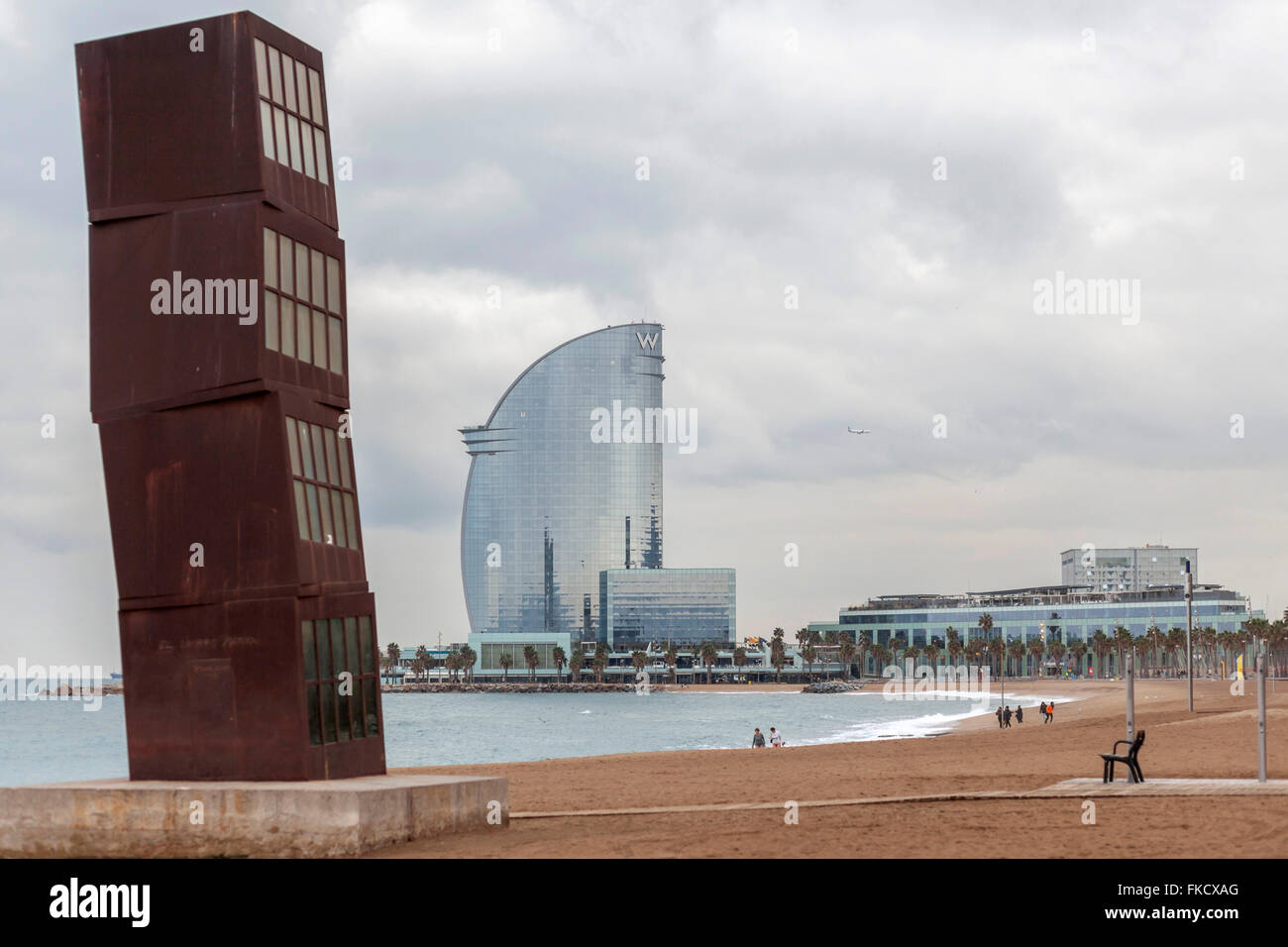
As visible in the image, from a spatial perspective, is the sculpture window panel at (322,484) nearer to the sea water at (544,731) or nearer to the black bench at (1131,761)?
the black bench at (1131,761)

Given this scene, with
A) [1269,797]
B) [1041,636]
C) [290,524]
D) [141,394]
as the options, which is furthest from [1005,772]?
Answer: [1041,636]

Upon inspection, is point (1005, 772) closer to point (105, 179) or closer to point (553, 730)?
point (105, 179)

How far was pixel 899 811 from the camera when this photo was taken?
18.5 metres

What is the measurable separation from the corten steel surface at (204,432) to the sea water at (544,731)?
2572 centimetres

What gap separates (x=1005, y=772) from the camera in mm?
26312

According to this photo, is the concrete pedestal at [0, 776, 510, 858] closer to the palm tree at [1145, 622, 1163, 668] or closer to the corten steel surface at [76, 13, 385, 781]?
the corten steel surface at [76, 13, 385, 781]

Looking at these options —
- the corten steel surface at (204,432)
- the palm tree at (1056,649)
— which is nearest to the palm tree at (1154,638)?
the palm tree at (1056,649)

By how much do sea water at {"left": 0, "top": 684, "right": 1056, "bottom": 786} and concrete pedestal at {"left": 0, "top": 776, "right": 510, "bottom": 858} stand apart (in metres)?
25.7

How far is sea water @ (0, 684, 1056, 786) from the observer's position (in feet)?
242

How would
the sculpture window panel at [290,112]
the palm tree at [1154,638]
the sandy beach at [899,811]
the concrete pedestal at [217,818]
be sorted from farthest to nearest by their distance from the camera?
the palm tree at [1154,638] → the sculpture window panel at [290,112] → the concrete pedestal at [217,818] → the sandy beach at [899,811]

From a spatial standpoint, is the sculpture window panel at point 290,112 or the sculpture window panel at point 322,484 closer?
the sculpture window panel at point 322,484

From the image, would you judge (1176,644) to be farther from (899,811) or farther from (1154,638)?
(899,811)

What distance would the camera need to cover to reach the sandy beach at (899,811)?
49.4 feet
